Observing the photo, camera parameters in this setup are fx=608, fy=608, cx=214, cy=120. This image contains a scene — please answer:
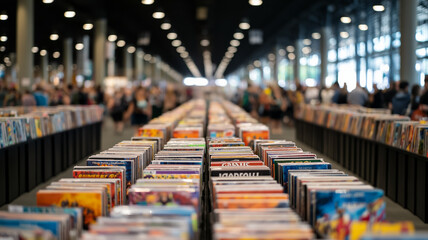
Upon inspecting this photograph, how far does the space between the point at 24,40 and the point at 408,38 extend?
1124 centimetres

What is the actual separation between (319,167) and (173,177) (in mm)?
1094

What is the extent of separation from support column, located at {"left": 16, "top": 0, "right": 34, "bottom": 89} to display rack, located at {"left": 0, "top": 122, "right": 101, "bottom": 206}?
17.5 ft

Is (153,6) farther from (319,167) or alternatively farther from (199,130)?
(319,167)

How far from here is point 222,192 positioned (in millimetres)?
3506

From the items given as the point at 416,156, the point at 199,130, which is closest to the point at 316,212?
the point at 199,130

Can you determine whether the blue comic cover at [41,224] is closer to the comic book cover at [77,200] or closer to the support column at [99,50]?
the comic book cover at [77,200]

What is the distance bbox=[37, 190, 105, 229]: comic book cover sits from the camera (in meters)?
3.46

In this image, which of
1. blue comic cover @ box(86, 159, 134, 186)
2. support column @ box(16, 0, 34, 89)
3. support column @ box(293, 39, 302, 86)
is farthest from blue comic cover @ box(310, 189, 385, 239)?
support column @ box(293, 39, 302, 86)

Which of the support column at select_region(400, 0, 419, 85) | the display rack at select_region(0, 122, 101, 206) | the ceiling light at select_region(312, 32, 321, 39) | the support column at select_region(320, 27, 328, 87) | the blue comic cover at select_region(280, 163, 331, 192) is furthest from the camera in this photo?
the ceiling light at select_region(312, 32, 321, 39)

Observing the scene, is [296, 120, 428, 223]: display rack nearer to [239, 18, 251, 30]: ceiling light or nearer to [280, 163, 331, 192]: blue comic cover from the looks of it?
[280, 163, 331, 192]: blue comic cover

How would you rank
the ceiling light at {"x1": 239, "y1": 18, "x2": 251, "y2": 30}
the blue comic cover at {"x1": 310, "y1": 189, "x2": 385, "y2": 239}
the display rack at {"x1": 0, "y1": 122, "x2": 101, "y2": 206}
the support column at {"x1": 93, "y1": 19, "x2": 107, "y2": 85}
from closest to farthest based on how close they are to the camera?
the blue comic cover at {"x1": 310, "y1": 189, "x2": 385, "y2": 239}
the display rack at {"x1": 0, "y1": 122, "x2": 101, "y2": 206}
the support column at {"x1": 93, "y1": 19, "x2": 107, "y2": 85}
the ceiling light at {"x1": 239, "y1": 18, "x2": 251, "y2": 30}

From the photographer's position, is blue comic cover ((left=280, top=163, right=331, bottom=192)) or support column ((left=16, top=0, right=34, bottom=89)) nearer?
blue comic cover ((left=280, top=163, right=331, bottom=192))

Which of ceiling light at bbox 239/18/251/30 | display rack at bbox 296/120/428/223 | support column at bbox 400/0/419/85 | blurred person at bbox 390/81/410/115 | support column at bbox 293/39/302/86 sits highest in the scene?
ceiling light at bbox 239/18/251/30

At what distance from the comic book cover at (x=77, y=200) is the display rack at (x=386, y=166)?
4822 millimetres
